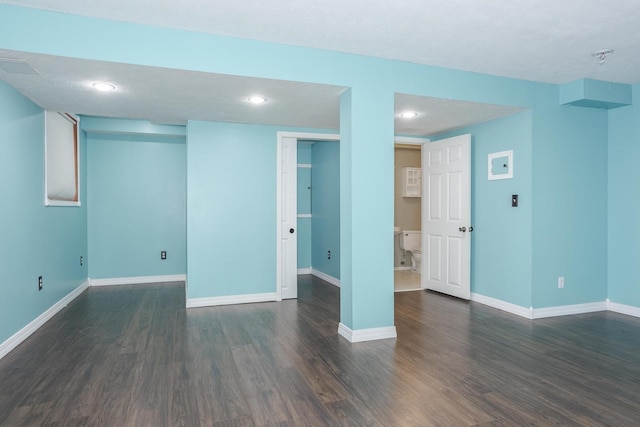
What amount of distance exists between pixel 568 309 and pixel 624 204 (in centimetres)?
126

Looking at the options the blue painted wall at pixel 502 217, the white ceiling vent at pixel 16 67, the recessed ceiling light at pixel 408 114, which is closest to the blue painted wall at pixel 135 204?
the white ceiling vent at pixel 16 67

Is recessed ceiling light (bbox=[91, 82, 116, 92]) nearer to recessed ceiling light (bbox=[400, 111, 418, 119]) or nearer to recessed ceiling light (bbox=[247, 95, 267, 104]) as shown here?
recessed ceiling light (bbox=[247, 95, 267, 104])

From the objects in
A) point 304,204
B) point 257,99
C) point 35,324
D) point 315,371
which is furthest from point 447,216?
point 35,324

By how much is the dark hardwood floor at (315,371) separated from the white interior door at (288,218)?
0.75 metres

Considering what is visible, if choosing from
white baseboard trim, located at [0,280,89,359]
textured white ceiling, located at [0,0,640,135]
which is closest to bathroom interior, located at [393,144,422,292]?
textured white ceiling, located at [0,0,640,135]

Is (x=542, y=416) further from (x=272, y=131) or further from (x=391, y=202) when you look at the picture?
(x=272, y=131)

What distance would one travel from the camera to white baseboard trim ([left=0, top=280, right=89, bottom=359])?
3115 millimetres

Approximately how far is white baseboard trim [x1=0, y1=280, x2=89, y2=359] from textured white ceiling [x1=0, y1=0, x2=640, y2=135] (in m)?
2.03

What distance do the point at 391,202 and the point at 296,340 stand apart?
1.44 metres

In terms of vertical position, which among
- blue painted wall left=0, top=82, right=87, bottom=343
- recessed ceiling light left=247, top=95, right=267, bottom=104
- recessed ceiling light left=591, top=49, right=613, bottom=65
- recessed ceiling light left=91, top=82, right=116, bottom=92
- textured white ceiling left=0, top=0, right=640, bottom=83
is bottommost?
blue painted wall left=0, top=82, right=87, bottom=343

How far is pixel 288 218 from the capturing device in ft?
16.6

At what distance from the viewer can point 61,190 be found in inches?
180

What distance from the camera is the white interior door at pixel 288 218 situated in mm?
5008

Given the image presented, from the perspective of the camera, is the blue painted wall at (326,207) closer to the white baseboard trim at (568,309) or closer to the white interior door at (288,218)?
the white interior door at (288,218)
